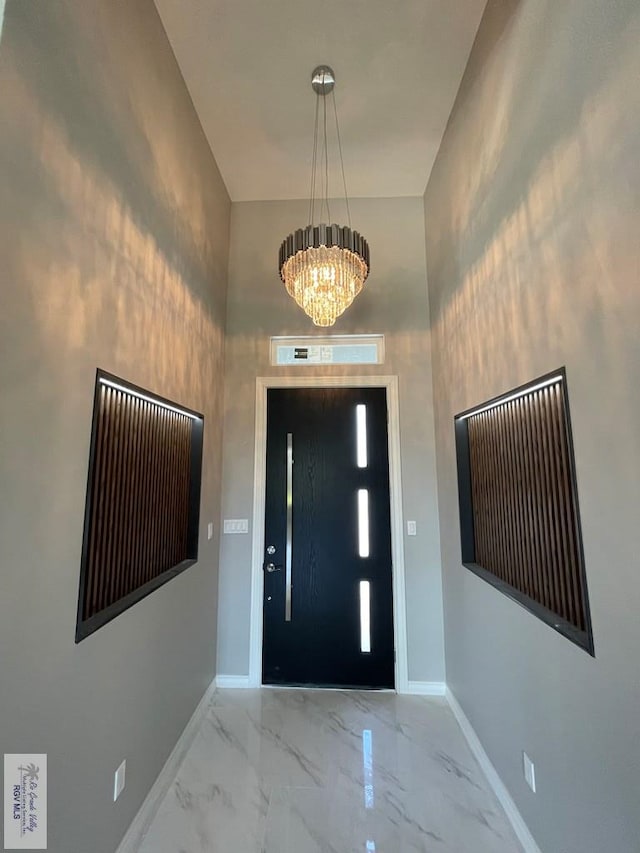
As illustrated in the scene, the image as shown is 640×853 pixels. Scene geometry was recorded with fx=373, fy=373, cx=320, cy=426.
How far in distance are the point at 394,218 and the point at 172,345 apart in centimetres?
224

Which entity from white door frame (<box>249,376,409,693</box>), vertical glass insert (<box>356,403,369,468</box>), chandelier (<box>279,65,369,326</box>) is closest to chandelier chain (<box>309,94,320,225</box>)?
chandelier (<box>279,65,369,326</box>)

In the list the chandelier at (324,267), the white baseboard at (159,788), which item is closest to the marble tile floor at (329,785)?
the white baseboard at (159,788)

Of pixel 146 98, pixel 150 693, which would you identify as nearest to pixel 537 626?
pixel 150 693

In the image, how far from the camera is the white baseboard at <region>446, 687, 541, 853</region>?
1.53 m

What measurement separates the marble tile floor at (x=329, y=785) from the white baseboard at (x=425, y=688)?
9cm

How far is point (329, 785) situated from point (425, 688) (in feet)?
3.52

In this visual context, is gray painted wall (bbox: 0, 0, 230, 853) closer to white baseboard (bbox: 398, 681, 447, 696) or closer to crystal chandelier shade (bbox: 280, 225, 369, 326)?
crystal chandelier shade (bbox: 280, 225, 369, 326)

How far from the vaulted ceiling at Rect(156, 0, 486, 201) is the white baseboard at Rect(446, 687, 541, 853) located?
3.77 meters

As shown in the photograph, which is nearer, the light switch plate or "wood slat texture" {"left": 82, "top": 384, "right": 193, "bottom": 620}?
"wood slat texture" {"left": 82, "top": 384, "right": 193, "bottom": 620}

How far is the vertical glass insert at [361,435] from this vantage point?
2928 mm

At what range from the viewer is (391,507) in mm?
2861

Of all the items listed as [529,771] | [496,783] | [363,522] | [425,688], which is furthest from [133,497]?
[425,688]

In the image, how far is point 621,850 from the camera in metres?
1.02

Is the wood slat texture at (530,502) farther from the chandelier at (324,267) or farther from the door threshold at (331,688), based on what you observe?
the door threshold at (331,688)
